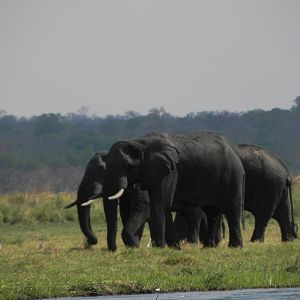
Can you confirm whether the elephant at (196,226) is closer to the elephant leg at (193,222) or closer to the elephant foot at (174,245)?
the elephant leg at (193,222)

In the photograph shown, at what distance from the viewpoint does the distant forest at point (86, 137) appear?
323 ft

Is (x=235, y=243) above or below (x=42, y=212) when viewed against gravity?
above

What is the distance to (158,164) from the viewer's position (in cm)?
2364

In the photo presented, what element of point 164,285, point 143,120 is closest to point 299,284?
point 164,285

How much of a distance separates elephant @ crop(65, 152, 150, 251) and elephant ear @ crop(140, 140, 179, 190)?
694mm

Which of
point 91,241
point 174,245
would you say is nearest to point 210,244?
point 174,245

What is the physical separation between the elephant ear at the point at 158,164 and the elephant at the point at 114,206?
0.69 metres

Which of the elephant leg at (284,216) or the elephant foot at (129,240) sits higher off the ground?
the elephant foot at (129,240)

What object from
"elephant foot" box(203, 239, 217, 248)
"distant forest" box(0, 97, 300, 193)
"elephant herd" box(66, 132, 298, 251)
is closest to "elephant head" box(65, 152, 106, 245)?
"elephant herd" box(66, 132, 298, 251)

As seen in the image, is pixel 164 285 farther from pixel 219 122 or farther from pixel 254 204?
pixel 219 122

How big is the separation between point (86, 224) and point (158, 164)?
3.66 meters

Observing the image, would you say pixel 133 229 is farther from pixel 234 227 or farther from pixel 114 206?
pixel 234 227

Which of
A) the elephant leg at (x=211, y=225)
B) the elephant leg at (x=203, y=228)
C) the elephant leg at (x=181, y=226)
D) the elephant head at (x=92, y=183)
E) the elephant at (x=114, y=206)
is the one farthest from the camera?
the elephant leg at (x=181, y=226)

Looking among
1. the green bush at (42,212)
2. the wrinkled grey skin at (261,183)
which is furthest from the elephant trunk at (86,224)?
the green bush at (42,212)
